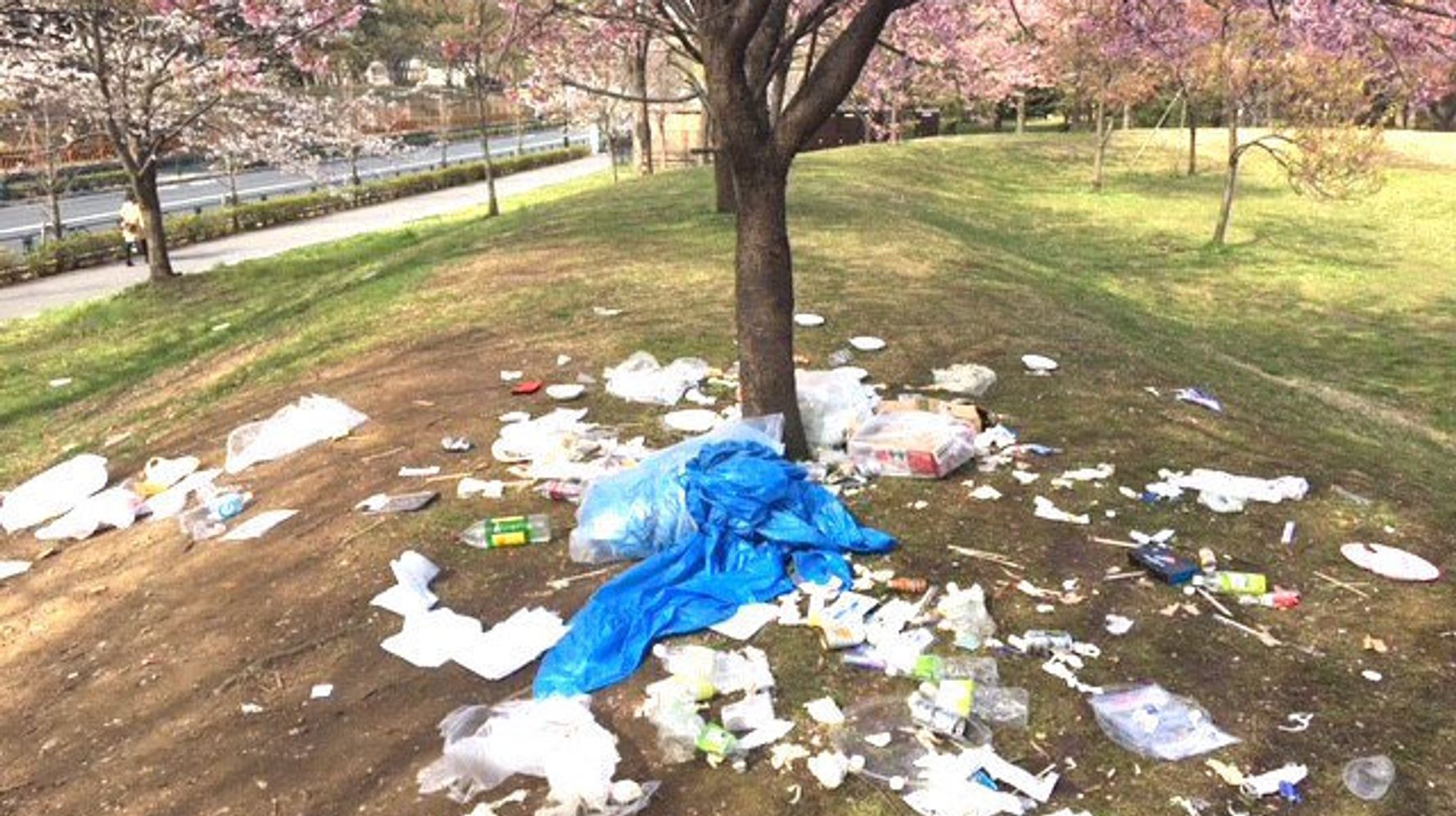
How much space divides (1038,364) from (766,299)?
3.30 metres

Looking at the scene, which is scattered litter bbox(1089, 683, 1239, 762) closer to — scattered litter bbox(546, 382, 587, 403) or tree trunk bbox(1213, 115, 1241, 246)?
scattered litter bbox(546, 382, 587, 403)

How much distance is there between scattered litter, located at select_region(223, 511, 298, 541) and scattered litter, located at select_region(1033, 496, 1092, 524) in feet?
13.2

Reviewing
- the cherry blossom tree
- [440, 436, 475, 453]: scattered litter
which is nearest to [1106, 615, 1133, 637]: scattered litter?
[440, 436, 475, 453]: scattered litter

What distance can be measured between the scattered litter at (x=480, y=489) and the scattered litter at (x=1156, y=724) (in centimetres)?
329

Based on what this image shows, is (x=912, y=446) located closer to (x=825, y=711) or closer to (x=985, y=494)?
(x=985, y=494)

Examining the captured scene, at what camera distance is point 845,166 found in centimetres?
2328

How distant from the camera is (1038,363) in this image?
7852 mm

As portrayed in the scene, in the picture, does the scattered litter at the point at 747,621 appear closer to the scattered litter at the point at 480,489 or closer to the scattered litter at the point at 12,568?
the scattered litter at the point at 480,489

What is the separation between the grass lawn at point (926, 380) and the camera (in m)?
3.70

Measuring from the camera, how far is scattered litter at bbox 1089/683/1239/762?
11.5ft

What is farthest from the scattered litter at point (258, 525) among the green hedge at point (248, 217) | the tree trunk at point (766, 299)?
the green hedge at point (248, 217)

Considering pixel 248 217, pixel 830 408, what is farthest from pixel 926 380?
pixel 248 217

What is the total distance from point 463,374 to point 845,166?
16987mm

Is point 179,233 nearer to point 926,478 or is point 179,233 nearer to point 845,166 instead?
point 845,166
